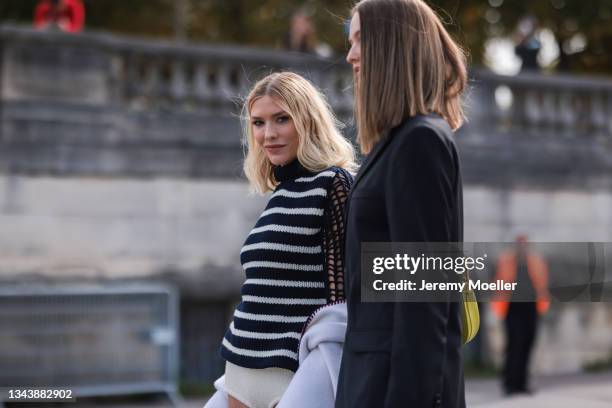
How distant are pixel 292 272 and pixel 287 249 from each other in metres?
0.08

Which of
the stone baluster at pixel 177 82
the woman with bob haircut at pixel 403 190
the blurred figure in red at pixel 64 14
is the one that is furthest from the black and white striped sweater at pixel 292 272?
the blurred figure in red at pixel 64 14

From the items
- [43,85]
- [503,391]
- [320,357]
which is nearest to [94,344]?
[43,85]

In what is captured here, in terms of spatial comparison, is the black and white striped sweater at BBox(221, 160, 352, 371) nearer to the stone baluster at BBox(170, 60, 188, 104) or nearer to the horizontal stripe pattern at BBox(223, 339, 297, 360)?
the horizontal stripe pattern at BBox(223, 339, 297, 360)

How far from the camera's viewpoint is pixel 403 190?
2.64 metres

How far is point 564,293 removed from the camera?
441 cm

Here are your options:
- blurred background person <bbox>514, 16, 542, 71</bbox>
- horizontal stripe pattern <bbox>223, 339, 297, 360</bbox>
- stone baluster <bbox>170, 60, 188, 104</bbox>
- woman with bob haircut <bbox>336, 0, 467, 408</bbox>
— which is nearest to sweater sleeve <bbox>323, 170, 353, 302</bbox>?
horizontal stripe pattern <bbox>223, 339, 297, 360</bbox>

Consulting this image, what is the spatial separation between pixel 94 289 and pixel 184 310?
1480 mm

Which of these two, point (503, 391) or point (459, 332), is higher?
point (459, 332)

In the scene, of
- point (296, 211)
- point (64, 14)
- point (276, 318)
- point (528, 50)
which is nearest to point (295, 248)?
point (296, 211)

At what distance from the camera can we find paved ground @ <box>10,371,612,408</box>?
9.43 m

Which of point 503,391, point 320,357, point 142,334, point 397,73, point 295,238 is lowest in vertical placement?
point 503,391

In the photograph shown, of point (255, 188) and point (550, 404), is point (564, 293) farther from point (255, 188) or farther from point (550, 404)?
point (550, 404)

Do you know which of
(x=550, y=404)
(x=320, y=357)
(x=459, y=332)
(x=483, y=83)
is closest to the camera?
(x=459, y=332)

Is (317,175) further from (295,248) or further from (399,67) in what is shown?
(399,67)
